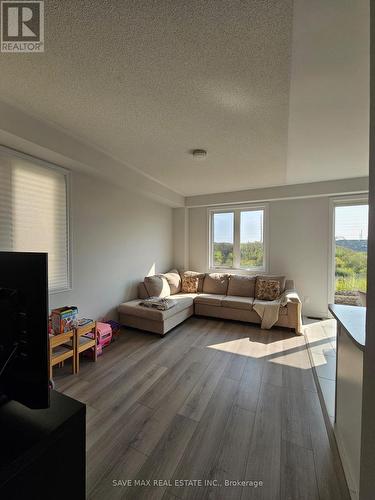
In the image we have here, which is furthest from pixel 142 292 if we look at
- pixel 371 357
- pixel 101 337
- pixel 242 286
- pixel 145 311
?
pixel 371 357

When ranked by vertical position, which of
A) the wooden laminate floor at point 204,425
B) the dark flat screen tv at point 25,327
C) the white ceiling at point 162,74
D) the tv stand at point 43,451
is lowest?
the wooden laminate floor at point 204,425

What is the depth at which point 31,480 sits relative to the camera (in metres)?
0.59

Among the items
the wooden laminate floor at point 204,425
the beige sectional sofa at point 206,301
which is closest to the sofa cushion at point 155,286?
the beige sectional sofa at point 206,301

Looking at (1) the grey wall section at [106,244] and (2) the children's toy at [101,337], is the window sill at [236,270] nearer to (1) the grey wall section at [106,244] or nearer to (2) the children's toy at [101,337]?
(1) the grey wall section at [106,244]

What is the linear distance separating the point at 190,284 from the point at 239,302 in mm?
1230

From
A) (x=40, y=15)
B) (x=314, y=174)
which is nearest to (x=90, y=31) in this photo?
(x=40, y=15)

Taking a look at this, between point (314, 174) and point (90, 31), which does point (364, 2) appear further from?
point (314, 174)

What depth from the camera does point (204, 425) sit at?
1654mm

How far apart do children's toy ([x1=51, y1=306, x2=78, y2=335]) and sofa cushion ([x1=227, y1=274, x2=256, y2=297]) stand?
2.91 m

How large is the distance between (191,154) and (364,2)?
1.98 meters

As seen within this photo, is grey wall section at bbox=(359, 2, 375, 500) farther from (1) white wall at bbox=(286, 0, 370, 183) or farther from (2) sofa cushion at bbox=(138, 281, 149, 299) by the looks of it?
(2) sofa cushion at bbox=(138, 281, 149, 299)

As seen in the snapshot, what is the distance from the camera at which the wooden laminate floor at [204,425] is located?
4.09ft

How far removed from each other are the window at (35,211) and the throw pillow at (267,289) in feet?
10.5

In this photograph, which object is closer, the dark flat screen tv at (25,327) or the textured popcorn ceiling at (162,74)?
the dark flat screen tv at (25,327)
